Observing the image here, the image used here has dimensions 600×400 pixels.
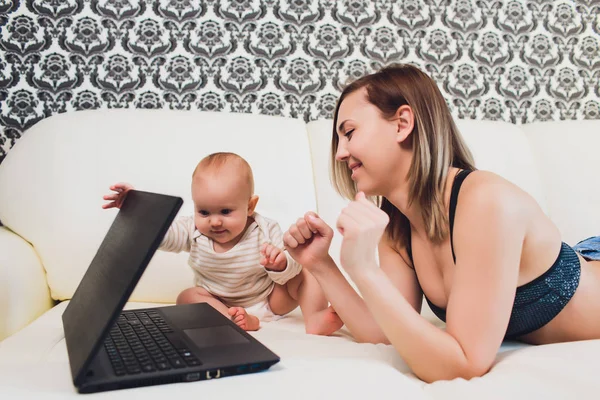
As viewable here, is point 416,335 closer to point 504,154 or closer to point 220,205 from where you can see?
point 220,205

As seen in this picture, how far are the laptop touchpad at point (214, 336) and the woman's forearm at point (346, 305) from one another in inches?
9.9

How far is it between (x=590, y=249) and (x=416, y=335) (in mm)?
711

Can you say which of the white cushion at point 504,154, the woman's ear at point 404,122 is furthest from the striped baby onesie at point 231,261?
the white cushion at point 504,154

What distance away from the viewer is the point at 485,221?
911 mm

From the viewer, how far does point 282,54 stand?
6.70 ft

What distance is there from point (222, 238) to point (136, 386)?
658 mm

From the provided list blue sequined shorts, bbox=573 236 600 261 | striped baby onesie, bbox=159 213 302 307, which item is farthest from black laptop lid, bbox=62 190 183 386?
blue sequined shorts, bbox=573 236 600 261

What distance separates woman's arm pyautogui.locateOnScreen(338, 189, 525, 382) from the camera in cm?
88

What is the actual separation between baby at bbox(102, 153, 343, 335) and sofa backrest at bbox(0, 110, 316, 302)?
0.11 metres

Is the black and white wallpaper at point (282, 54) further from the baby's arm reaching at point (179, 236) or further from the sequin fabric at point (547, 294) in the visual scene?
the sequin fabric at point (547, 294)

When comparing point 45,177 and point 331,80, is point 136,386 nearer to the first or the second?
point 45,177

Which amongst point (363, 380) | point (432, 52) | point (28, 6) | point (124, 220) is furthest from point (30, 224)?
point (432, 52)

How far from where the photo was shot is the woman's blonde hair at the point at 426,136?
108 cm

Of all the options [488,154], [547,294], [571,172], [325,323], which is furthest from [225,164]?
[571,172]
